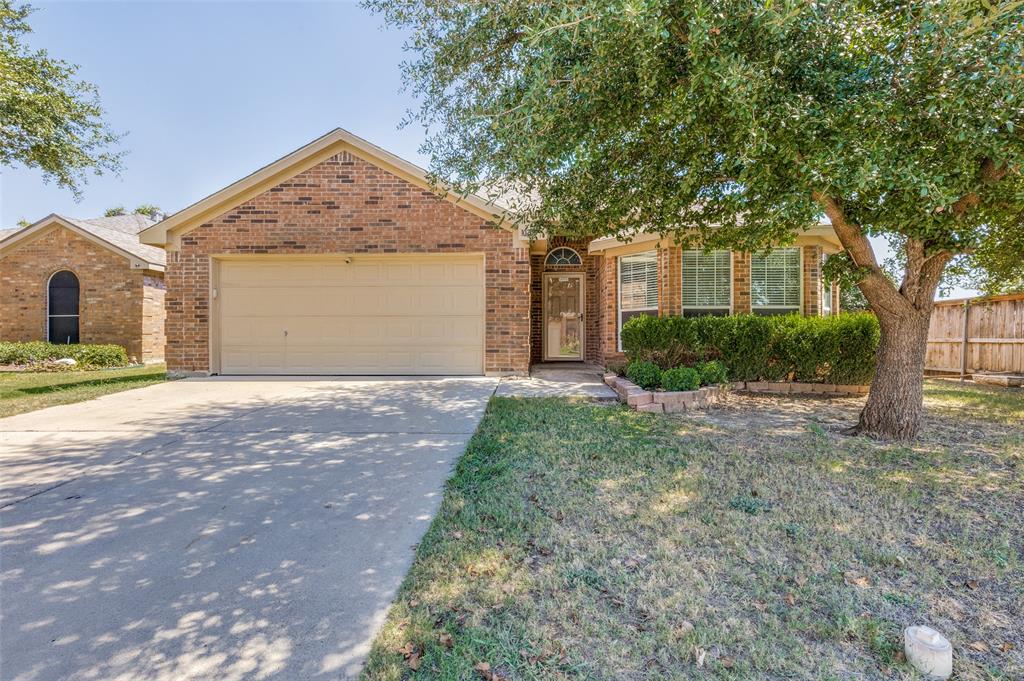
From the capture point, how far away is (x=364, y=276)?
9664 millimetres

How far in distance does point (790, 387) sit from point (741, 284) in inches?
88.5

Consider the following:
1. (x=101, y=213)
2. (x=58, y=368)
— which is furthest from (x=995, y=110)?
(x=101, y=213)

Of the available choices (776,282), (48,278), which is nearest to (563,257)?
(776,282)

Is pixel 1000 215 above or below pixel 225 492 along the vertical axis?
above

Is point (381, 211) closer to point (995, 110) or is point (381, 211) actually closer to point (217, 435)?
point (217, 435)

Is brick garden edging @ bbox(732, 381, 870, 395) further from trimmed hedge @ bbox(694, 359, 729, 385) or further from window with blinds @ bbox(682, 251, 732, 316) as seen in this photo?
window with blinds @ bbox(682, 251, 732, 316)

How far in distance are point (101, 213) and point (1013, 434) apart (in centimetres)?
4444

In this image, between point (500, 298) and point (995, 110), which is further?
point (500, 298)

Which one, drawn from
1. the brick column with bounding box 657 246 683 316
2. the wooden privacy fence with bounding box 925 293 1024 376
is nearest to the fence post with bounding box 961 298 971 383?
the wooden privacy fence with bounding box 925 293 1024 376

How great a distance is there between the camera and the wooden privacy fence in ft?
33.8

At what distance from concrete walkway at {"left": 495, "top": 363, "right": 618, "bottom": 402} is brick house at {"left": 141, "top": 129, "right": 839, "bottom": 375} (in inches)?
25.1

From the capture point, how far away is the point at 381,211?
9.38 metres

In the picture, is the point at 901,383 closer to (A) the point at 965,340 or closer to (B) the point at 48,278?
(A) the point at 965,340

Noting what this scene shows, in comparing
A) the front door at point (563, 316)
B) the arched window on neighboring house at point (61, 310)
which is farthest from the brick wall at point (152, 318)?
the front door at point (563, 316)
